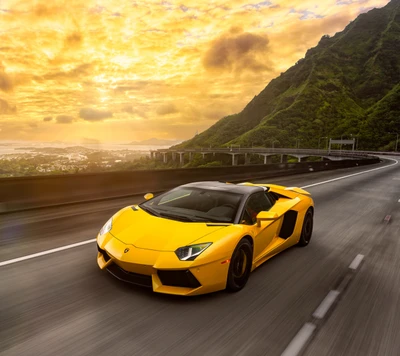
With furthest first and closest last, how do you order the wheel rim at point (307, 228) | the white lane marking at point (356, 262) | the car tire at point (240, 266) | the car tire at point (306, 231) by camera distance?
the wheel rim at point (307, 228)
the car tire at point (306, 231)
the white lane marking at point (356, 262)
the car tire at point (240, 266)

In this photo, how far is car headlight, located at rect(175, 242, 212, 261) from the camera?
13.0 ft

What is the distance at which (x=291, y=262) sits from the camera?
589 cm

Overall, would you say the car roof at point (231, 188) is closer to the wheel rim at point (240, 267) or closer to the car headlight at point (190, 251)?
the wheel rim at point (240, 267)

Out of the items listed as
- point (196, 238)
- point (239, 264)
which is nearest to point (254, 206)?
point (239, 264)

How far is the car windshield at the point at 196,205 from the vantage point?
15.9 feet

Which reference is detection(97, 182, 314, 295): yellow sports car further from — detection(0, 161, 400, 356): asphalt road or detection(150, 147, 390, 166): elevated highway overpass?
detection(150, 147, 390, 166): elevated highway overpass

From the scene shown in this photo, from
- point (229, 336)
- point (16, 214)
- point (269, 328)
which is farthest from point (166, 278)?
point (16, 214)

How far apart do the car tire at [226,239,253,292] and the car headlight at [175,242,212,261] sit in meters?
0.49

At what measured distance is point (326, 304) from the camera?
435 centimetres

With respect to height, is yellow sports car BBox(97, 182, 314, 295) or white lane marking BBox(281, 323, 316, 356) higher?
yellow sports car BBox(97, 182, 314, 295)

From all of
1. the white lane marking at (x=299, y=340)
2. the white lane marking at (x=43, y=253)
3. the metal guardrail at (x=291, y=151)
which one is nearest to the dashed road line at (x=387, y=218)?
the white lane marking at (x=299, y=340)

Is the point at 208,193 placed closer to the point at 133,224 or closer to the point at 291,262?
the point at 133,224

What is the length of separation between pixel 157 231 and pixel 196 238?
1.74 ft

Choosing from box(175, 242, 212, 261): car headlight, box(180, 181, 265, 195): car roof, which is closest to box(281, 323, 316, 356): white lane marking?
box(175, 242, 212, 261): car headlight
